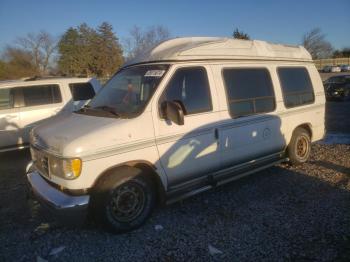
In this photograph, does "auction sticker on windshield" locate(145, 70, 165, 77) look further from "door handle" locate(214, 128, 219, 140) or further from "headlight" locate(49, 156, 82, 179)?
"headlight" locate(49, 156, 82, 179)

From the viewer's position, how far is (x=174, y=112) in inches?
158

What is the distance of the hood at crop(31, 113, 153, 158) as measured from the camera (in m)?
3.62

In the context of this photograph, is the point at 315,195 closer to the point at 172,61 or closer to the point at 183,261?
the point at 183,261

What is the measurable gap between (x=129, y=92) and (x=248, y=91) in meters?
2.04

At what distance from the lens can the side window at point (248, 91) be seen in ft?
16.5

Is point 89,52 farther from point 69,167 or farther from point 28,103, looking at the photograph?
point 69,167

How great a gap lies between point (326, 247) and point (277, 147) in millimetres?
2471

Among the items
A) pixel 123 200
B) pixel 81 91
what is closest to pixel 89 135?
pixel 123 200

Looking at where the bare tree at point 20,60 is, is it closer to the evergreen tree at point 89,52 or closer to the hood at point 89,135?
the evergreen tree at point 89,52

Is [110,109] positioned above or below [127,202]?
above

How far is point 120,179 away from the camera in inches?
154

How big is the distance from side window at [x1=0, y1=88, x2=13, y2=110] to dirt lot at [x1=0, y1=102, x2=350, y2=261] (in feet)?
9.45

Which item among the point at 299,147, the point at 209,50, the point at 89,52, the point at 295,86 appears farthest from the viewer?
the point at 89,52

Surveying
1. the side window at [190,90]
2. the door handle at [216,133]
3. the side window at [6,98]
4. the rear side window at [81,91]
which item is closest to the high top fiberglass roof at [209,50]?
the side window at [190,90]
